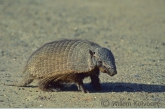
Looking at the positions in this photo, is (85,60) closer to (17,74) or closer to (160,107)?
(160,107)

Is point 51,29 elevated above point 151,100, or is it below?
above

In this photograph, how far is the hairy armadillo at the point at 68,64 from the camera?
8609 millimetres

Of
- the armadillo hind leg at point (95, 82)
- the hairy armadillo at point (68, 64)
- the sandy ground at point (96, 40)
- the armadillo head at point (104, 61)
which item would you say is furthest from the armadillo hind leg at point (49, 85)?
the armadillo head at point (104, 61)

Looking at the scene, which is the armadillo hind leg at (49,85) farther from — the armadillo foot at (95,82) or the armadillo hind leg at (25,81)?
the armadillo foot at (95,82)

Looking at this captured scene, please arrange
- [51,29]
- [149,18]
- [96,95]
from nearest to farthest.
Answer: [96,95] < [51,29] < [149,18]

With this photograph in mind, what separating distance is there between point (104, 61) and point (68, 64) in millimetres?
A: 691

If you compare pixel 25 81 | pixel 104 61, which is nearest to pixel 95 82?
pixel 104 61

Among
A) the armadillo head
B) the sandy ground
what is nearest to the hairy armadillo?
the armadillo head

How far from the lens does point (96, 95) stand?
8875mm

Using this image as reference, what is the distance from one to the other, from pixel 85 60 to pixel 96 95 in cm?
70

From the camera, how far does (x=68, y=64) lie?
28.8 ft

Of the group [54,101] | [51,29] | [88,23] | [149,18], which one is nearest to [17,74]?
[54,101]

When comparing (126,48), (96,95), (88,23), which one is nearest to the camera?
(96,95)

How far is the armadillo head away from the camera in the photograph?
8508mm
